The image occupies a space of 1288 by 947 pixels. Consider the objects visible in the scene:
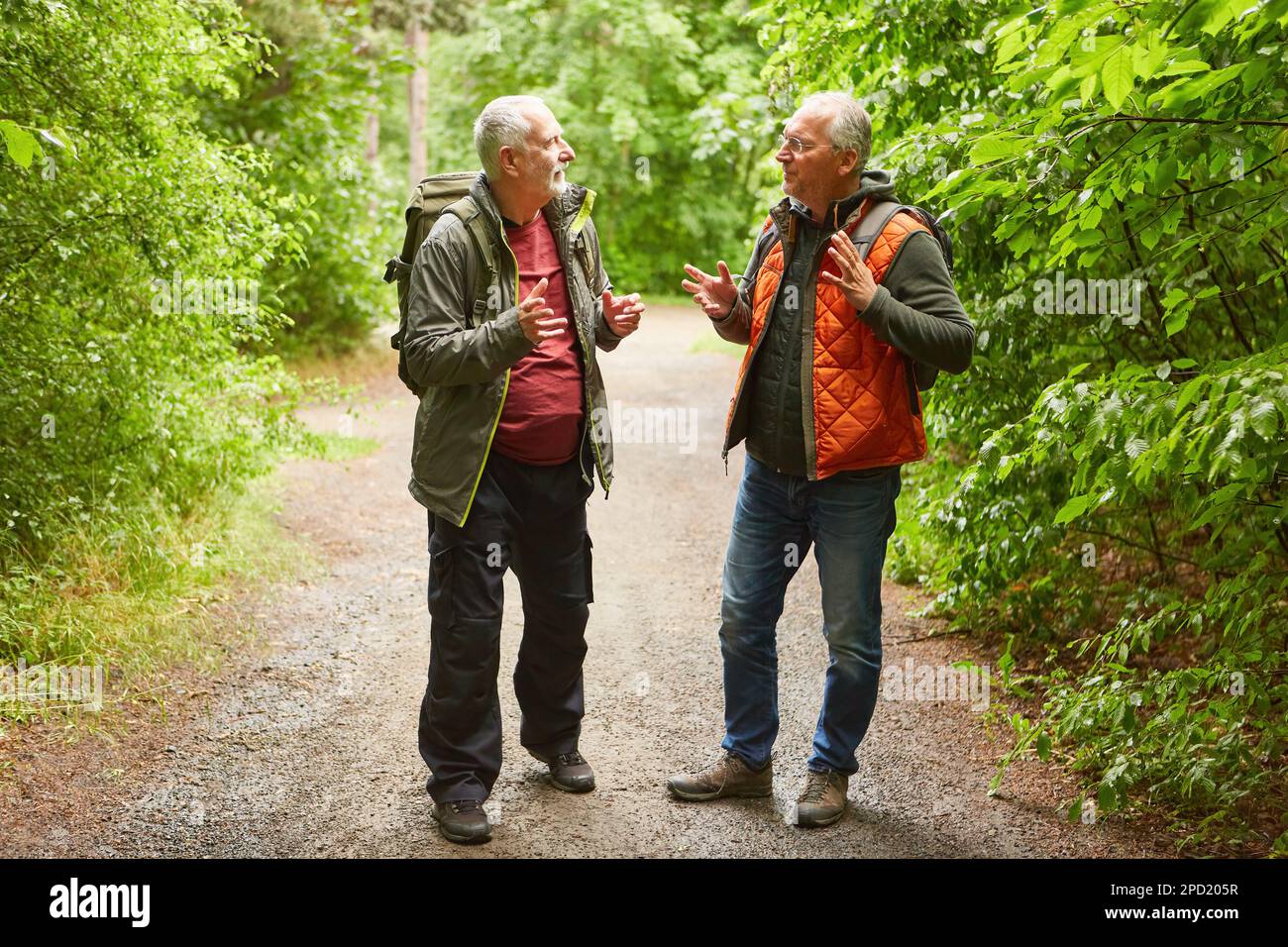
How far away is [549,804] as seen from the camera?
418 centimetres

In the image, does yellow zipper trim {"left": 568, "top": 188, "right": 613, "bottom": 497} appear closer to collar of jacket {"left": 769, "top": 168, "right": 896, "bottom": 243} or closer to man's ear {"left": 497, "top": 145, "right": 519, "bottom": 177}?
man's ear {"left": 497, "top": 145, "right": 519, "bottom": 177}

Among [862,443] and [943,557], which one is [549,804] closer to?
[862,443]

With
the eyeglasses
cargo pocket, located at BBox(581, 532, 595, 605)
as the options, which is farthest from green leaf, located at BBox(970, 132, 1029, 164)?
cargo pocket, located at BBox(581, 532, 595, 605)

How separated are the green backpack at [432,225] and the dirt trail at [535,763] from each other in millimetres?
1534

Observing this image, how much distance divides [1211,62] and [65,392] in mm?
5093

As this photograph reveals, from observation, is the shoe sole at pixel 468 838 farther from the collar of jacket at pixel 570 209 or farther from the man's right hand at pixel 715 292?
the collar of jacket at pixel 570 209

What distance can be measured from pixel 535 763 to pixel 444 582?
1052 mm

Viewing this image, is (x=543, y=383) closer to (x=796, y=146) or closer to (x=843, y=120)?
(x=796, y=146)

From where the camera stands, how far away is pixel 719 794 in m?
4.21

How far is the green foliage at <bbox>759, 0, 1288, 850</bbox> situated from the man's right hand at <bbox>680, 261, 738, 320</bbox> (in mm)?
799

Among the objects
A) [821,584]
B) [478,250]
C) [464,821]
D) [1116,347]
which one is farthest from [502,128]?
[1116,347]

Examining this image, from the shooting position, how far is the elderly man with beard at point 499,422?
3701mm


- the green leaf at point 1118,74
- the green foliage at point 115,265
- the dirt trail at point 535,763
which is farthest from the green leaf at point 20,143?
the green leaf at point 1118,74
